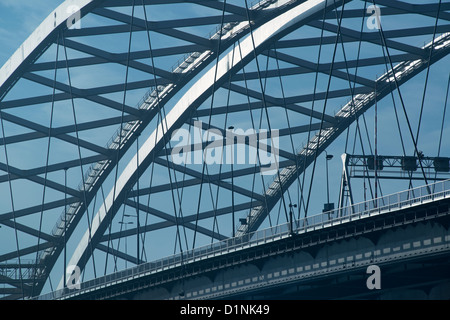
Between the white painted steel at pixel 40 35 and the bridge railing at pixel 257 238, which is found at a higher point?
the white painted steel at pixel 40 35

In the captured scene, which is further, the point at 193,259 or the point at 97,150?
the point at 97,150

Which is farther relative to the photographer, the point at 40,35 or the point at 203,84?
the point at 203,84

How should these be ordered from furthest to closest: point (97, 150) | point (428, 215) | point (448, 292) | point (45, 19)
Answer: point (97, 150) → point (45, 19) → point (448, 292) → point (428, 215)

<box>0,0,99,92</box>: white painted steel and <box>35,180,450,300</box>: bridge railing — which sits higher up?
<box>0,0,99,92</box>: white painted steel

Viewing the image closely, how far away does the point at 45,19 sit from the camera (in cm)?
7062

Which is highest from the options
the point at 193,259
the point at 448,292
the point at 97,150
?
the point at 97,150

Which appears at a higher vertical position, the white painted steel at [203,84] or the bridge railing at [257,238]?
the white painted steel at [203,84]

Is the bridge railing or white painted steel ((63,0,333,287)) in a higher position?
white painted steel ((63,0,333,287))

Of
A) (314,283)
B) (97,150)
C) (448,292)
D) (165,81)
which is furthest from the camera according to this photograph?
(97,150)

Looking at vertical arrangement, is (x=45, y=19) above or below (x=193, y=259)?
above

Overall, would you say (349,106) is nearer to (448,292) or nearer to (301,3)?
(301,3)

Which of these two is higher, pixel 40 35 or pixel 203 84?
pixel 40 35

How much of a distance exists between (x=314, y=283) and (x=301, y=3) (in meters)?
18.2

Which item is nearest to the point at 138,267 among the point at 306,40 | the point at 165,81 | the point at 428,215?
the point at 165,81
